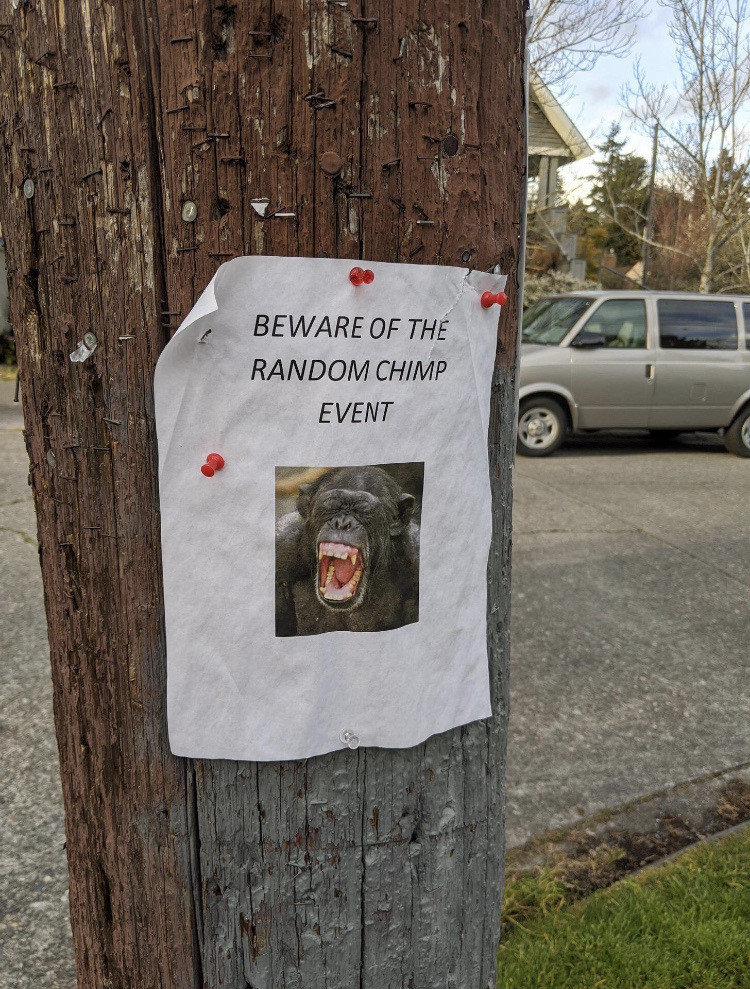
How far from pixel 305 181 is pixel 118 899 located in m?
1.03

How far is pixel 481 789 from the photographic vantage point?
1260 mm

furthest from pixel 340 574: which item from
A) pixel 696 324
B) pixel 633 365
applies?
pixel 696 324

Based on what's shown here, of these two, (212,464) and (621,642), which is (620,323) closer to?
(621,642)

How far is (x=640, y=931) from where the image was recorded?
2.39 meters

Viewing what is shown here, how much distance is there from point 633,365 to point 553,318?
1078mm

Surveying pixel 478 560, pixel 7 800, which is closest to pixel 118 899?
pixel 478 560

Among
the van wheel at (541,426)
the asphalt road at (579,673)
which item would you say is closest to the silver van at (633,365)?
the van wheel at (541,426)

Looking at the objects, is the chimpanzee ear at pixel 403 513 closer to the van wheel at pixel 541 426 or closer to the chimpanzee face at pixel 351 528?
the chimpanzee face at pixel 351 528

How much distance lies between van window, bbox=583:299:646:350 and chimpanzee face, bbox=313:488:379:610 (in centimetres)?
861

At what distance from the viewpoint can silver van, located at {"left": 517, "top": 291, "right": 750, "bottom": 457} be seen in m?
9.00

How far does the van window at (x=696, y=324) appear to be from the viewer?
9312mm

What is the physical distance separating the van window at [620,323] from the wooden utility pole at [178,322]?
8473 mm

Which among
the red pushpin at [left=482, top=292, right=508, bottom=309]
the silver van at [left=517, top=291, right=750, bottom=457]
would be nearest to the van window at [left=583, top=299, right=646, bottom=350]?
the silver van at [left=517, top=291, right=750, bottom=457]

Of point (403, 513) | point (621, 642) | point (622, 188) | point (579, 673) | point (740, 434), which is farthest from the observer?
point (622, 188)
